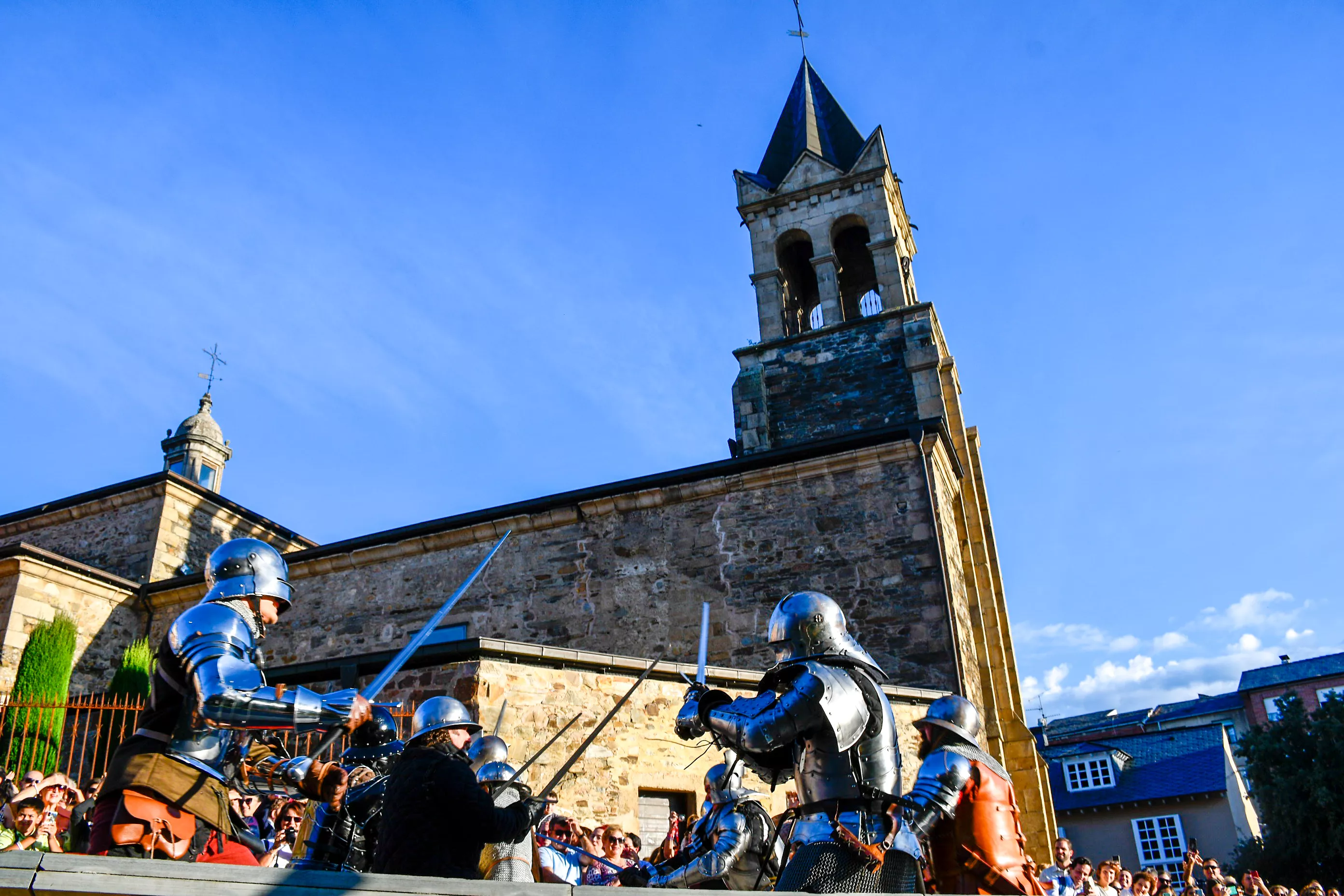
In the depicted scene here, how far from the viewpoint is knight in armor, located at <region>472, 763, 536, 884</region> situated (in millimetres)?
4875

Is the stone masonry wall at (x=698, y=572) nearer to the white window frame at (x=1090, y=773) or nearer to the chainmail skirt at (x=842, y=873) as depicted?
the chainmail skirt at (x=842, y=873)

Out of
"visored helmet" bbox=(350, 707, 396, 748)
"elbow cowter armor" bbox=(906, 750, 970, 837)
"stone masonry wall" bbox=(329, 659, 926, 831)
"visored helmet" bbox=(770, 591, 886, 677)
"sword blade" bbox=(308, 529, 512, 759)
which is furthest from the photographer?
"stone masonry wall" bbox=(329, 659, 926, 831)

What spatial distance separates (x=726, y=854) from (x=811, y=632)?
1.44m

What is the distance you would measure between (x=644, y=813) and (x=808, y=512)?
5.47 m

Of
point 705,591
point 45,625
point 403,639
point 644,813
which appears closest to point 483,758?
point 644,813

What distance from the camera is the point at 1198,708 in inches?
2071

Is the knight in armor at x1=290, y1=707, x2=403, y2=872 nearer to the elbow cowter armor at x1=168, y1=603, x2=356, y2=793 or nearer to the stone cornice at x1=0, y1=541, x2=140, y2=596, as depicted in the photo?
the elbow cowter armor at x1=168, y1=603, x2=356, y2=793

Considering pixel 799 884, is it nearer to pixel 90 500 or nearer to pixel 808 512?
pixel 808 512

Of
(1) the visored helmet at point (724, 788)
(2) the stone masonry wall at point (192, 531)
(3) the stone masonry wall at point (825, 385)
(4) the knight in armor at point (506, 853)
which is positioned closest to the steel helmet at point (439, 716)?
(4) the knight in armor at point (506, 853)

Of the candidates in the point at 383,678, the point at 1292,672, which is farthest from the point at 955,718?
the point at 1292,672

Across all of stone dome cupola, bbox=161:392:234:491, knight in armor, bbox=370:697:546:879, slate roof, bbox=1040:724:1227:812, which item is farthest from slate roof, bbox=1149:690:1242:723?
knight in armor, bbox=370:697:546:879

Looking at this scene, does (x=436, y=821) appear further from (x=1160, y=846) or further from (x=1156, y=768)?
(x=1156, y=768)

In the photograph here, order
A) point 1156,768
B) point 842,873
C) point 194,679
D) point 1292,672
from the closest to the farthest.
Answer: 1. point 194,679
2. point 842,873
3. point 1156,768
4. point 1292,672

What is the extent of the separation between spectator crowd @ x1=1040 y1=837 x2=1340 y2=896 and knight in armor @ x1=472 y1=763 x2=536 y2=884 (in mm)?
4536
